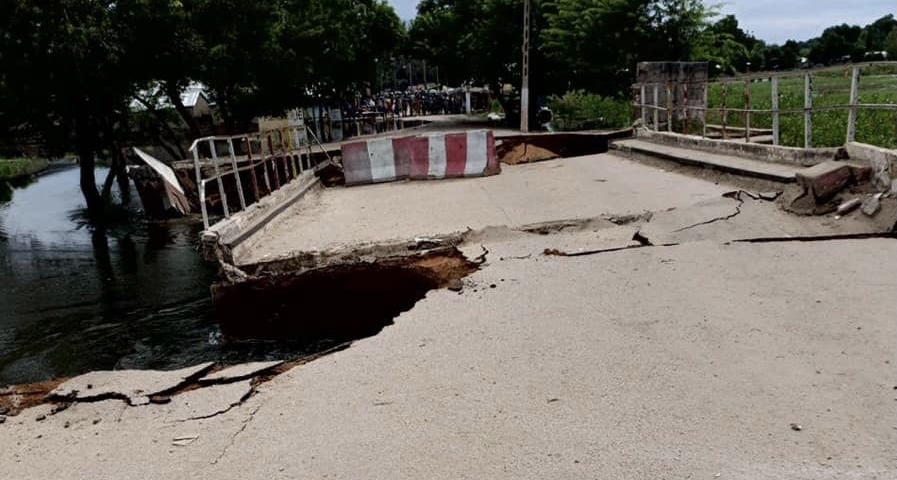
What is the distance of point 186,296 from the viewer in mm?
13055

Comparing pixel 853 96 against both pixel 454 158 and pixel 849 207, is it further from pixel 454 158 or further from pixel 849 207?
pixel 454 158

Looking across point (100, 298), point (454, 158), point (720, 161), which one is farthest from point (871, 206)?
point (100, 298)

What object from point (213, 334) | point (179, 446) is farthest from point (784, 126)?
point (179, 446)

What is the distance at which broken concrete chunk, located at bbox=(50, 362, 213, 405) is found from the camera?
4.62 metres

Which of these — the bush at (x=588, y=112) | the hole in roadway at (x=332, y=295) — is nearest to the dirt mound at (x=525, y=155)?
the bush at (x=588, y=112)

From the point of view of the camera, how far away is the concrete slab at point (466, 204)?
27.5 feet

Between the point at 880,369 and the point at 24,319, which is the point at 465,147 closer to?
the point at 24,319

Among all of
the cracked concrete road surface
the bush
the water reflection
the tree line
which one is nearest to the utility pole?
the tree line

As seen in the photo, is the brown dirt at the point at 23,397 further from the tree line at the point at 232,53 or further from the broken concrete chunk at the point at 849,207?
the tree line at the point at 232,53

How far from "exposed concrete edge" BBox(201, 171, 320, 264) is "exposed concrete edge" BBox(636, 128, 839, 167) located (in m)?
7.22

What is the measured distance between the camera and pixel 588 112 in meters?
28.0

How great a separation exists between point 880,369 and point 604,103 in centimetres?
2432

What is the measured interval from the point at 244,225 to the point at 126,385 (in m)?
3.94

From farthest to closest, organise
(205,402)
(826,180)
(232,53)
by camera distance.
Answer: (232,53)
(826,180)
(205,402)
